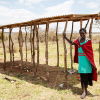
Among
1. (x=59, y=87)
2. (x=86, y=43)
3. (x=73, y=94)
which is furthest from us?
(x=59, y=87)

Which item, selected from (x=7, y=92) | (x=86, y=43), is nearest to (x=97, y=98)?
(x=86, y=43)

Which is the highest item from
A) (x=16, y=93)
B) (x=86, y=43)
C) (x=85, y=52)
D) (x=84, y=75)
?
(x=86, y=43)

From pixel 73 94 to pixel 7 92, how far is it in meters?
2.22

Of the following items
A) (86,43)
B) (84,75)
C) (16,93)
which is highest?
(86,43)

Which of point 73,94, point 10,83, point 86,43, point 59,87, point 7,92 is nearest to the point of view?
point 86,43

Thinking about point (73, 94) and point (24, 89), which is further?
point (24, 89)

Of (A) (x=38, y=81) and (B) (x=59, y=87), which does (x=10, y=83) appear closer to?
(A) (x=38, y=81)

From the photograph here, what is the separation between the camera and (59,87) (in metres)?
4.45

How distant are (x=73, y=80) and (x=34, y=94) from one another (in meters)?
1.90

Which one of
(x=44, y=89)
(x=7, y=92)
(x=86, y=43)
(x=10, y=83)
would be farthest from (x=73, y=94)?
(x=10, y=83)

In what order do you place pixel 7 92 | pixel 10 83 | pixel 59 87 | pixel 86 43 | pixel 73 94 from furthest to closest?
1. pixel 10 83
2. pixel 59 87
3. pixel 7 92
4. pixel 73 94
5. pixel 86 43

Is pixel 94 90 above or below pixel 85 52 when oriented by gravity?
below

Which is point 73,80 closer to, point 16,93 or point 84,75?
point 84,75

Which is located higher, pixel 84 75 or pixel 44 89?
pixel 84 75
